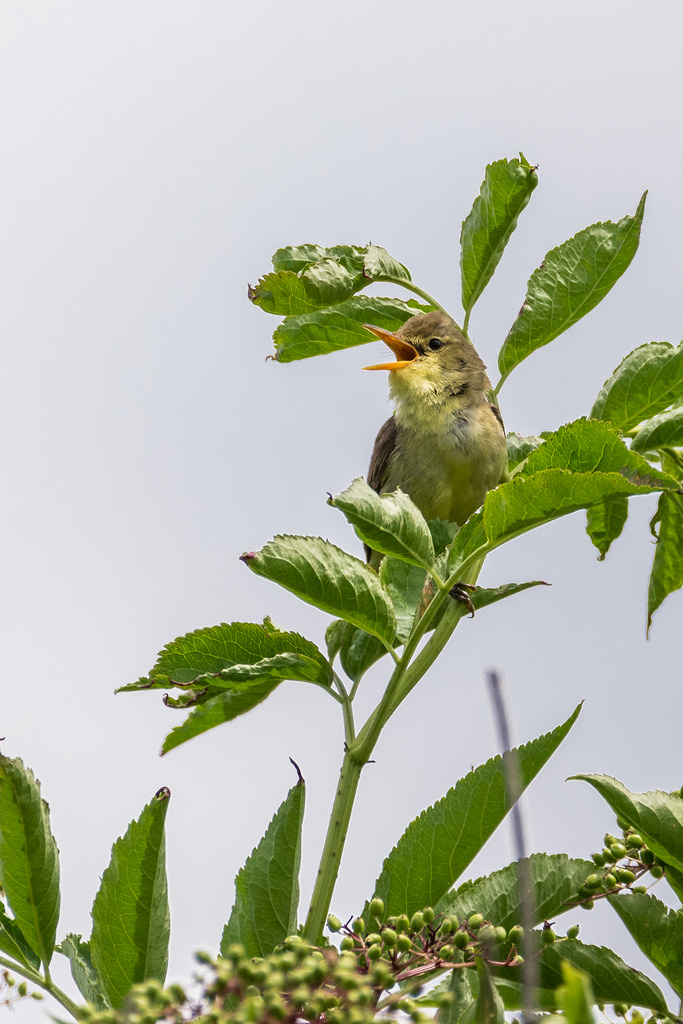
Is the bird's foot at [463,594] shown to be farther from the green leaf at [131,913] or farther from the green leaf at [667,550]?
the green leaf at [131,913]

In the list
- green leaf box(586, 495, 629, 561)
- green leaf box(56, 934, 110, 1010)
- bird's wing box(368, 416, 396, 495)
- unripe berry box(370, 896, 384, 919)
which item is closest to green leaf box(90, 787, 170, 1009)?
green leaf box(56, 934, 110, 1010)

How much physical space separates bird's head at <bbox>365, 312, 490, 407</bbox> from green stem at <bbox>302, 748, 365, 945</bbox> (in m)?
2.84

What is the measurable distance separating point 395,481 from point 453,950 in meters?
3.08

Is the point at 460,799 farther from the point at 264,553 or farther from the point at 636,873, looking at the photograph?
the point at 264,553

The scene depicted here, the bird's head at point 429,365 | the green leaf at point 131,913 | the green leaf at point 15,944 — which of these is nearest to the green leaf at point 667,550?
the green leaf at point 131,913

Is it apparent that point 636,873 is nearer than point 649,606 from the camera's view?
Yes

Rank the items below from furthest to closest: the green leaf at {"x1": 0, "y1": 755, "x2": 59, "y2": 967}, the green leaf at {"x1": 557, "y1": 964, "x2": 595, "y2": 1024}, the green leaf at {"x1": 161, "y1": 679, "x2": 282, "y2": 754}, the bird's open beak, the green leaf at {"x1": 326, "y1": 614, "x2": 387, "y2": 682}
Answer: the bird's open beak < the green leaf at {"x1": 326, "y1": 614, "x2": 387, "y2": 682} < the green leaf at {"x1": 161, "y1": 679, "x2": 282, "y2": 754} < the green leaf at {"x1": 0, "y1": 755, "x2": 59, "y2": 967} < the green leaf at {"x1": 557, "y1": 964, "x2": 595, "y2": 1024}

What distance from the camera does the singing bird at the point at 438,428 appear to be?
4391 mm

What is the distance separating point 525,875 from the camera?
3.03 ft

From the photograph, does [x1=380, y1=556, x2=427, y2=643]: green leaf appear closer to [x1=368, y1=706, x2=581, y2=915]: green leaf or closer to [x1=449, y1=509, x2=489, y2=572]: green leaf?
[x1=449, y1=509, x2=489, y2=572]: green leaf

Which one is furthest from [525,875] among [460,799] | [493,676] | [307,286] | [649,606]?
[307,286]

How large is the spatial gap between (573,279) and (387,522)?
1028 mm

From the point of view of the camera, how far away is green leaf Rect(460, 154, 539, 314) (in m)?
2.86

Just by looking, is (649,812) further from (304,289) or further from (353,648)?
(304,289)
